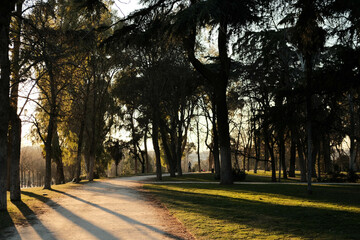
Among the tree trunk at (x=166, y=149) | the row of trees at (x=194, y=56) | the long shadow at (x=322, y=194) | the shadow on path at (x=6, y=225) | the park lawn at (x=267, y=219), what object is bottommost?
the long shadow at (x=322, y=194)

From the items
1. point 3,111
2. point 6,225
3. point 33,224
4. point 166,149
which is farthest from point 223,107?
point 166,149

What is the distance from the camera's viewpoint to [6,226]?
854 centimetres

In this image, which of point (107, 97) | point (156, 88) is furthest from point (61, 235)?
point (107, 97)

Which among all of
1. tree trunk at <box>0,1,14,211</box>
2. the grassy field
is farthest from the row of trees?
the grassy field

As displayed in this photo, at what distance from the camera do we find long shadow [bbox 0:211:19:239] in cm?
757

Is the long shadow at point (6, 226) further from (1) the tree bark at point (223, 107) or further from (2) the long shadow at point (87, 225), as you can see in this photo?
(1) the tree bark at point (223, 107)

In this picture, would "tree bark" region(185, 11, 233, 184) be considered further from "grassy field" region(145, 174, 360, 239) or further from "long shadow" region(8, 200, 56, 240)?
"long shadow" region(8, 200, 56, 240)

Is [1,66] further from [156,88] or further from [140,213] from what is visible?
[156,88]

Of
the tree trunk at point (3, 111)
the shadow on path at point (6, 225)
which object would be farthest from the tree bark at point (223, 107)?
the shadow on path at point (6, 225)

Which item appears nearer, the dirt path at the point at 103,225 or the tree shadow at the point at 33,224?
the dirt path at the point at 103,225

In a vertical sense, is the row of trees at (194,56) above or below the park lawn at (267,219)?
above

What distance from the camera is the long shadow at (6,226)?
24.8 ft

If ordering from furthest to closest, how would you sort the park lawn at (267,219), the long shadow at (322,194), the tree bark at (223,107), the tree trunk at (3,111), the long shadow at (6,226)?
the tree bark at (223,107)
the long shadow at (322,194)
the tree trunk at (3,111)
the long shadow at (6,226)
the park lawn at (267,219)

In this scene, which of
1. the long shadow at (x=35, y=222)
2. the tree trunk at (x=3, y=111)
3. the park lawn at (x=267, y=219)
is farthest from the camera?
the tree trunk at (x=3, y=111)
